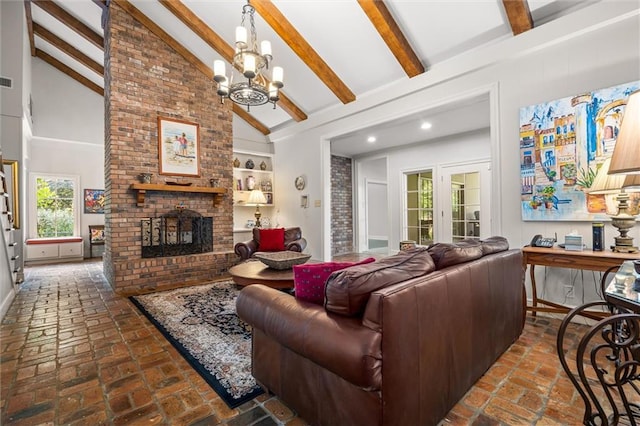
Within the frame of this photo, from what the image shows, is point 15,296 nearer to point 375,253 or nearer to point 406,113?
point 406,113

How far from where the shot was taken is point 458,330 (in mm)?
1487

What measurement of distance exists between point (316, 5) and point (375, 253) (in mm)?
5473

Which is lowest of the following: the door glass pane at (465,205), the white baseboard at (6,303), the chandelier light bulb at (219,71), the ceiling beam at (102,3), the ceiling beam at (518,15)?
the white baseboard at (6,303)

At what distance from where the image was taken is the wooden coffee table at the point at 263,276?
2.72m

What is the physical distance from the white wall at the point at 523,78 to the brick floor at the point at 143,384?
1.19 meters

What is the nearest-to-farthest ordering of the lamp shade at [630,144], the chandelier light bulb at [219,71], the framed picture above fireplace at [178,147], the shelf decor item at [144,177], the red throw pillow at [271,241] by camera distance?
the lamp shade at [630,144] → the chandelier light bulb at [219,71] → the shelf decor item at [144,177] → the framed picture above fireplace at [178,147] → the red throw pillow at [271,241]

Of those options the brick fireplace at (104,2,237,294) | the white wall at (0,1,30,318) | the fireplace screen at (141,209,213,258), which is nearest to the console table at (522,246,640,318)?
the brick fireplace at (104,2,237,294)

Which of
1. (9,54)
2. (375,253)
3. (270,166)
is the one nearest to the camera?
(9,54)

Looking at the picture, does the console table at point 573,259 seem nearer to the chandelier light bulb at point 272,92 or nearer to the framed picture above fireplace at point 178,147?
the chandelier light bulb at point 272,92

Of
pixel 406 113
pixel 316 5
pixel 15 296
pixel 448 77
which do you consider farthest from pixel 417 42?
pixel 15 296

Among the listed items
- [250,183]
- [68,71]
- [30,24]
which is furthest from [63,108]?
[250,183]

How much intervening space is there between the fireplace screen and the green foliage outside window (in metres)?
3.87

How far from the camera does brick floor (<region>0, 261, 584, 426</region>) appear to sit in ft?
4.93

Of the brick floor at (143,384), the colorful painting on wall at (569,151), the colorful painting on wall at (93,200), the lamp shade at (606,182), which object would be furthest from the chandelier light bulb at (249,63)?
the colorful painting on wall at (93,200)
